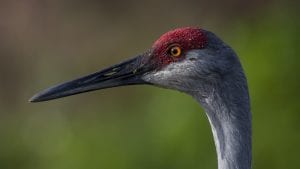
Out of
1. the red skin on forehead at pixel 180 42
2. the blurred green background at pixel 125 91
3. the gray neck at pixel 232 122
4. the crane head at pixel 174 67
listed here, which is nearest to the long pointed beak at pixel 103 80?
the crane head at pixel 174 67

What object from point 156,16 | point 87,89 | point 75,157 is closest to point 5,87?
point 156,16

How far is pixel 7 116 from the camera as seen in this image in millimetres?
13305

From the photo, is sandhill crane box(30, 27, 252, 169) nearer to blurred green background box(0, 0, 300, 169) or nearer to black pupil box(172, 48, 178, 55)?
black pupil box(172, 48, 178, 55)

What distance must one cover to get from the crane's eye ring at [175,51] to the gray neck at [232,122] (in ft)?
1.11

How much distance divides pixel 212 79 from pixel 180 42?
1.07 feet

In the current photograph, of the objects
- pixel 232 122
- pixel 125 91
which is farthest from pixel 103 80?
pixel 125 91

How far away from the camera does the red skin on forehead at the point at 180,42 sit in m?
6.02

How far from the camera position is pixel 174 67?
6.11 m

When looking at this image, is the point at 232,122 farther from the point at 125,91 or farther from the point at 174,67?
the point at 125,91

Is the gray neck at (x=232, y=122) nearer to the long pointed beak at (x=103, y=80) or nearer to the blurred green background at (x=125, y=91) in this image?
the long pointed beak at (x=103, y=80)

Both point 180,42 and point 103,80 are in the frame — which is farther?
point 103,80

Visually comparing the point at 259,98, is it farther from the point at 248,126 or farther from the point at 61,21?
the point at 61,21

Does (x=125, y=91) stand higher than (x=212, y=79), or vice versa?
(x=125, y=91)

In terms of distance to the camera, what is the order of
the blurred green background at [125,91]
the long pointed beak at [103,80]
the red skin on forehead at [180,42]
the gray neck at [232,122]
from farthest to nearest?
the blurred green background at [125,91] → the long pointed beak at [103,80] → the red skin on forehead at [180,42] → the gray neck at [232,122]
